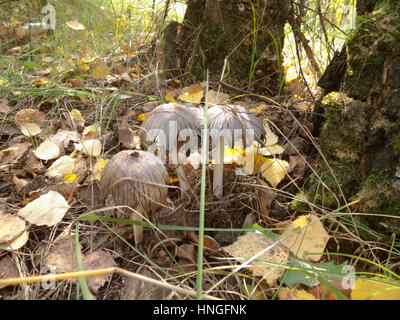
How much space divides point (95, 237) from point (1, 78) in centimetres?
187

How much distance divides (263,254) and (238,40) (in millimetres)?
1861

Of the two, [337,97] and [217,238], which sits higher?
[337,97]

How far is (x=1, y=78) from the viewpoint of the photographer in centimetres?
247

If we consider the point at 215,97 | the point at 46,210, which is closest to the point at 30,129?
the point at 46,210

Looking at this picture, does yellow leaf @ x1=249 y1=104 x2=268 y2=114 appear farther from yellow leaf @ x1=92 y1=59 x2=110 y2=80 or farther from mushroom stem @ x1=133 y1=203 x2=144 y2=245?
yellow leaf @ x1=92 y1=59 x2=110 y2=80

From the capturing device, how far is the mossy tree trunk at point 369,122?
1.34m

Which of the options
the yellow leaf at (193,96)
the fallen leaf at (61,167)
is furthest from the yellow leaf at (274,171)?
the fallen leaf at (61,167)

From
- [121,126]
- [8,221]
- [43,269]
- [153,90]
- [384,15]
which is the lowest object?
[43,269]

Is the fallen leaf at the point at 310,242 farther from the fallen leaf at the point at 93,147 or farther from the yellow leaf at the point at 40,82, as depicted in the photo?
the yellow leaf at the point at 40,82

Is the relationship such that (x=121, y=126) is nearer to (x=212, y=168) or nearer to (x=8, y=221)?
(x=212, y=168)

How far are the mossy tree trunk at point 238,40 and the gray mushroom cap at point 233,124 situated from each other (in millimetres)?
931
